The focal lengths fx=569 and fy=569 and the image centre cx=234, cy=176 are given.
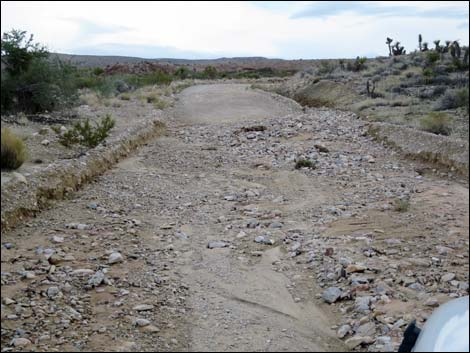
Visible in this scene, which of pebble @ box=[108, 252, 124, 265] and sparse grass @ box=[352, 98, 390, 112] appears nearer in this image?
pebble @ box=[108, 252, 124, 265]

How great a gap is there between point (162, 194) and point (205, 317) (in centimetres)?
483

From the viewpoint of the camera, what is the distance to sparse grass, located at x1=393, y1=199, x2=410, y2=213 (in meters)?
6.49

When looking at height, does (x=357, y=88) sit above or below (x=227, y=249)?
above

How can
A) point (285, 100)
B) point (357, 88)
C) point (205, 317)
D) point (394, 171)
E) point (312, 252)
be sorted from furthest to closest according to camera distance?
1. point (285, 100)
2. point (357, 88)
3. point (394, 171)
4. point (312, 252)
5. point (205, 317)

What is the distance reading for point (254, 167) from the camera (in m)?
11.2

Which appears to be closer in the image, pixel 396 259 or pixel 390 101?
pixel 396 259

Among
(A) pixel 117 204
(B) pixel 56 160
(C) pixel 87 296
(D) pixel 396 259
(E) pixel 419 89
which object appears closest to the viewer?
(C) pixel 87 296

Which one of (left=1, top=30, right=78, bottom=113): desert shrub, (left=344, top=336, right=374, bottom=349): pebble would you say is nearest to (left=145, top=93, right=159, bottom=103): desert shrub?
(left=1, top=30, right=78, bottom=113): desert shrub

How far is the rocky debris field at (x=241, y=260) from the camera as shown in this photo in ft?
12.2

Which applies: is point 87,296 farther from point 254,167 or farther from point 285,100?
point 285,100

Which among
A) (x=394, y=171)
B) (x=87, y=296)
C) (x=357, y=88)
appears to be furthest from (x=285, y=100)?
(x=87, y=296)

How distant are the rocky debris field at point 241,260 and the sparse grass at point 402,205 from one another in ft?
0.09

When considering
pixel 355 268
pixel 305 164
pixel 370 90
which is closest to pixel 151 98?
pixel 370 90

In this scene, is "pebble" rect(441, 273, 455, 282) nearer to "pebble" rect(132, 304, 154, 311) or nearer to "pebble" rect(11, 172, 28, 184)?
"pebble" rect(132, 304, 154, 311)
